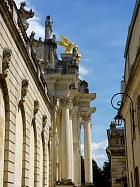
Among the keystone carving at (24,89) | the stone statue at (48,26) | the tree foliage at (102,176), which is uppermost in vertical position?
the stone statue at (48,26)

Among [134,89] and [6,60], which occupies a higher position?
[134,89]

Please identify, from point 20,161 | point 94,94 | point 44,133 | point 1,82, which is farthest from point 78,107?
point 1,82

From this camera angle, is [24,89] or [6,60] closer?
[6,60]

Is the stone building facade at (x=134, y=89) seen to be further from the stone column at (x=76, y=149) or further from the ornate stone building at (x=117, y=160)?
the stone column at (x=76, y=149)

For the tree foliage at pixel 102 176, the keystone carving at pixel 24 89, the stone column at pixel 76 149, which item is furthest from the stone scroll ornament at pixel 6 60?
the tree foliage at pixel 102 176

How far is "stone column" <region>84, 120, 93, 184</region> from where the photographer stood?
5351 centimetres

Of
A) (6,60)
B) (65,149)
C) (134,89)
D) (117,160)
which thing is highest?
(134,89)

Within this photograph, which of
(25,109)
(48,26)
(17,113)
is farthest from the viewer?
(48,26)

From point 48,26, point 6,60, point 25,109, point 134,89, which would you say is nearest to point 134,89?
point 134,89

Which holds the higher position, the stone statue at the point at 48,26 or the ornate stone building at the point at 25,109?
the stone statue at the point at 48,26

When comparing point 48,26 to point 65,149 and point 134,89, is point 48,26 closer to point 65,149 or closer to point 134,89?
point 65,149

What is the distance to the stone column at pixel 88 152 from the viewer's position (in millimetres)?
53506

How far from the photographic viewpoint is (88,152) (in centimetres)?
5472

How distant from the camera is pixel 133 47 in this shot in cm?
2330
